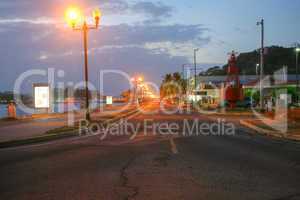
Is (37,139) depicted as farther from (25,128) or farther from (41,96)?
(41,96)

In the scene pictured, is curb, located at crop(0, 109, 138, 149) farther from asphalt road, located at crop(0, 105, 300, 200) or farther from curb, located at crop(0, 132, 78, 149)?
asphalt road, located at crop(0, 105, 300, 200)

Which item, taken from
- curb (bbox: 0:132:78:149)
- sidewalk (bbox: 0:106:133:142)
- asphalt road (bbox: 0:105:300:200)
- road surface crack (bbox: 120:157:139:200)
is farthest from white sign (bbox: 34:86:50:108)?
road surface crack (bbox: 120:157:139:200)

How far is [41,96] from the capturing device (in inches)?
1505

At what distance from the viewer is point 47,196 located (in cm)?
866

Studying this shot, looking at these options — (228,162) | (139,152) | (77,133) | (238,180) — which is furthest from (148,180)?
(77,133)

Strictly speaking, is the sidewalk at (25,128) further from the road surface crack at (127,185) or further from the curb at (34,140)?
the road surface crack at (127,185)

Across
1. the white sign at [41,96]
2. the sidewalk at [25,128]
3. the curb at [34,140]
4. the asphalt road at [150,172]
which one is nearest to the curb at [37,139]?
the curb at [34,140]

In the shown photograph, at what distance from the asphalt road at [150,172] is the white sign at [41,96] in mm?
20484

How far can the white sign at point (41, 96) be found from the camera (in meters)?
38.0

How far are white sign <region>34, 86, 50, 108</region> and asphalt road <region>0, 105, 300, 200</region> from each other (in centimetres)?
2048

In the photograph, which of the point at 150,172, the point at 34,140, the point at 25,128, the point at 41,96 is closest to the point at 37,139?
the point at 34,140

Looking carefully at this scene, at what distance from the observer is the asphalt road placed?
8.97 meters

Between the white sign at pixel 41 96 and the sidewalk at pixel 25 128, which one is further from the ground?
the white sign at pixel 41 96

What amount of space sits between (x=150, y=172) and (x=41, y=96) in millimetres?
28179
